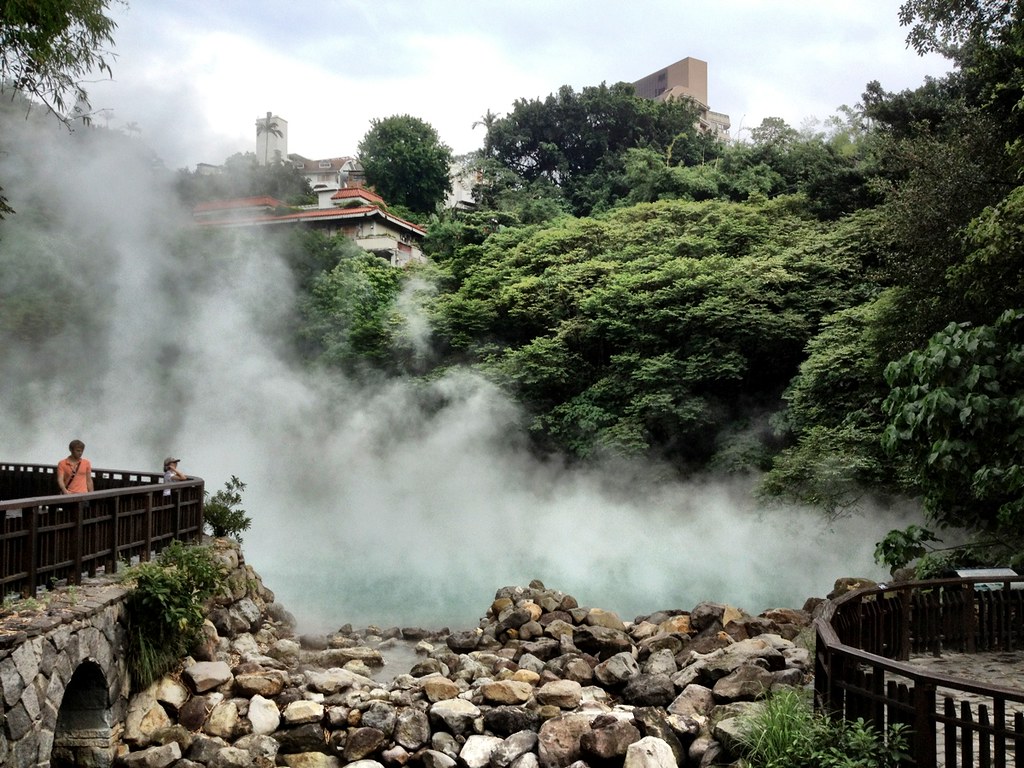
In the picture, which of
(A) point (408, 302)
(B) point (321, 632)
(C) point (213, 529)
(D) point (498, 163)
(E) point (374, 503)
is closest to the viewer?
(C) point (213, 529)

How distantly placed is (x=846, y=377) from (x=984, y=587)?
9.20 metres

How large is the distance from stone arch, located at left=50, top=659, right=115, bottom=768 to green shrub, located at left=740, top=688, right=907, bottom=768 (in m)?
6.19

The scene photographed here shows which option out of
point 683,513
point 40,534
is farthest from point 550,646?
point 683,513

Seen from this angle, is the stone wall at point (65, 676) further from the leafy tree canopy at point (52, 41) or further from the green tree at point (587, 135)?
the green tree at point (587, 135)

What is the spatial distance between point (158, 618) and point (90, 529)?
3.96 feet

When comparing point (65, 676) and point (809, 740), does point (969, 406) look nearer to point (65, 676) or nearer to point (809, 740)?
point (809, 740)

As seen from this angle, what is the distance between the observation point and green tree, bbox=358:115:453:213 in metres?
40.9

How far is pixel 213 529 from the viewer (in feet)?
46.1

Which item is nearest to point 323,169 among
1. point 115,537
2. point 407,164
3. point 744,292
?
point 407,164

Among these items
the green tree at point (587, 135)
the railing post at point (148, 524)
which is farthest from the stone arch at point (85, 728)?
the green tree at point (587, 135)

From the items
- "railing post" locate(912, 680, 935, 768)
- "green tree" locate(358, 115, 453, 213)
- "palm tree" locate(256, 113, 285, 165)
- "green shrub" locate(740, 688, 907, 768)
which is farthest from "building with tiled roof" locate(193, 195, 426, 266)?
"railing post" locate(912, 680, 935, 768)

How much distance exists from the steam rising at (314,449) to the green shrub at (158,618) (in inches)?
235

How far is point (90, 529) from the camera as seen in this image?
9672 millimetres

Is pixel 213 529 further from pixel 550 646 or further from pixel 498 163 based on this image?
pixel 498 163
